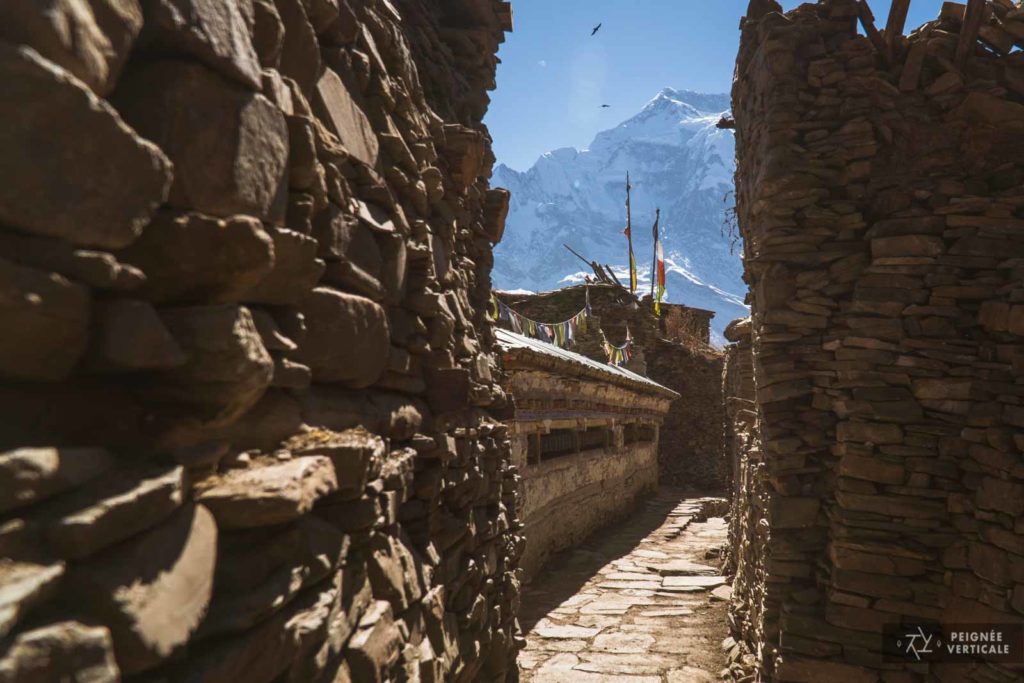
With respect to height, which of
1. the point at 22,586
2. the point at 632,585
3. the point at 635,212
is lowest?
the point at 632,585

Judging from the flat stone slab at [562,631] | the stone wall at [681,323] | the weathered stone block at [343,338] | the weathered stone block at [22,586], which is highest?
the stone wall at [681,323]

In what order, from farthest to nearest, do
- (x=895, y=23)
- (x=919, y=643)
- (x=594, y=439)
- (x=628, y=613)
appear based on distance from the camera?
(x=594, y=439), (x=628, y=613), (x=895, y=23), (x=919, y=643)

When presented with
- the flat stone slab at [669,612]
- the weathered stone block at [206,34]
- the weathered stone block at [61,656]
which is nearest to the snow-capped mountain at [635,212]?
the flat stone slab at [669,612]

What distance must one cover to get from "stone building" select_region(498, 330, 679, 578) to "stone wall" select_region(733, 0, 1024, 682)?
Result: 250 cm

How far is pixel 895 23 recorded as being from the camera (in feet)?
16.5

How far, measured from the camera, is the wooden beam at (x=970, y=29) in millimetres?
4844

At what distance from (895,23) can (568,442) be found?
7146 mm

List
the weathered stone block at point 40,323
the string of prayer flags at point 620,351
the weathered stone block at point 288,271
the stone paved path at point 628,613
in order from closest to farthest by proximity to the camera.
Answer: the weathered stone block at point 40,323 → the weathered stone block at point 288,271 → the stone paved path at point 628,613 → the string of prayer flags at point 620,351

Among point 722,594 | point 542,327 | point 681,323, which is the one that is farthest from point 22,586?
point 681,323

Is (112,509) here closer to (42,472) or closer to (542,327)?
(42,472)

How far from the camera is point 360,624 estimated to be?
199 centimetres

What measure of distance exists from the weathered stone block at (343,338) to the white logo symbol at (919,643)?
442 centimetres

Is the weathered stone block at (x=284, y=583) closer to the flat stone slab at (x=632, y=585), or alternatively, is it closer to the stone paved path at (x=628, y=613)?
the stone paved path at (x=628, y=613)

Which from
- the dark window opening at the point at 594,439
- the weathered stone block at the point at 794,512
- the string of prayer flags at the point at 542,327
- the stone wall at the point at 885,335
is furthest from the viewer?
the dark window opening at the point at 594,439
